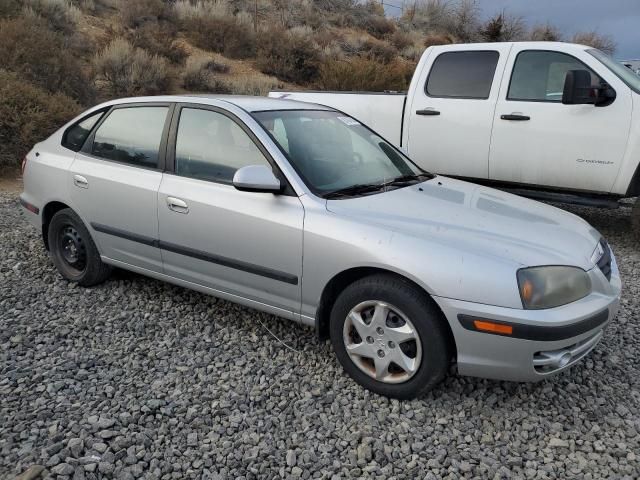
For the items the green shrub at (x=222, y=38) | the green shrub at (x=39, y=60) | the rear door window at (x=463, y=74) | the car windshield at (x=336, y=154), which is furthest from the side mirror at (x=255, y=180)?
the green shrub at (x=222, y=38)

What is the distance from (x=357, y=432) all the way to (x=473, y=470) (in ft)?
1.90

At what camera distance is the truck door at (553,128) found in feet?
18.3

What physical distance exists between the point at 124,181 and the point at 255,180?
130 centimetres

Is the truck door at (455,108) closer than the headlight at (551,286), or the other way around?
the headlight at (551,286)

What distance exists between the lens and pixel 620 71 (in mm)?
5840

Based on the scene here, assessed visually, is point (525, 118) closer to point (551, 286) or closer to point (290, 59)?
point (551, 286)

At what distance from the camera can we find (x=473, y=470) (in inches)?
101

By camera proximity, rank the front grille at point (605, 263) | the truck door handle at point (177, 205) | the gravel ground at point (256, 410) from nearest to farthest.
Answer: the gravel ground at point (256, 410) < the front grille at point (605, 263) < the truck door handle at point (177, 205)

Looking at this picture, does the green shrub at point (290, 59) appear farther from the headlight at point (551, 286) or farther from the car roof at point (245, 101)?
the headlight at point (551, 286)

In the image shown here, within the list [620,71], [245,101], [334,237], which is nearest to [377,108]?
[620,71]

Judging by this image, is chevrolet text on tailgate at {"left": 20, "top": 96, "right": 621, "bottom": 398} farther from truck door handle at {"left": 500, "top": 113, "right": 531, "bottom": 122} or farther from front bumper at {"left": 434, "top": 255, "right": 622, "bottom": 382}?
truck door handle at {"left": 500, "top": 113, "right": 531, "bottom": 122}

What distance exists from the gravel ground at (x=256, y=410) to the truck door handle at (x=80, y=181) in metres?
0.94

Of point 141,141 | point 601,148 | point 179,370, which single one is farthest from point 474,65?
point 179,370

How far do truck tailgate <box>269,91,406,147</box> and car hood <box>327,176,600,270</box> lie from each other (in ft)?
10.6
